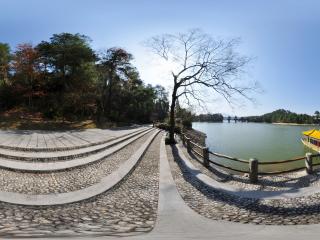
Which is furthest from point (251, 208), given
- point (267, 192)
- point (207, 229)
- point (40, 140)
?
point (40, 140)

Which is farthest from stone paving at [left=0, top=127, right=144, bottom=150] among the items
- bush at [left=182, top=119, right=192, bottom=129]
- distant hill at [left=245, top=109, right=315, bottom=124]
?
distant hill at [left=245, top=109, right=315, bottom=124]

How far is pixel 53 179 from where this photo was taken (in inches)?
402

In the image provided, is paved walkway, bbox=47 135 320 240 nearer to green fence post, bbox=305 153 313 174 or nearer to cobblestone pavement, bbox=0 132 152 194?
cobblestone pavement, bbox=0 132 152 194

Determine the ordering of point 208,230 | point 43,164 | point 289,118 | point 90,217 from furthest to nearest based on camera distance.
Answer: point 289,118 < point 43,164 < point 90,217 < point 208,230

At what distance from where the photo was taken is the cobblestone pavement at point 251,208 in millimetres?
6973

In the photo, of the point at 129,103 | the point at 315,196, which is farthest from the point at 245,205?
the point at 129,103

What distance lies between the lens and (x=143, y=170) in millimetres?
12633

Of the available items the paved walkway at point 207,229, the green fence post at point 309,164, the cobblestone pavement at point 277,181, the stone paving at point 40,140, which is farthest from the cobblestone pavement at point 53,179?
the green fence post at point 309,164

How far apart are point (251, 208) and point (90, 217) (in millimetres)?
3763

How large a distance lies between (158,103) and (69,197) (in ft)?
201

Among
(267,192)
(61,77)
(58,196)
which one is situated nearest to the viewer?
(58,196)

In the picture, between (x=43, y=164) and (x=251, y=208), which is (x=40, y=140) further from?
(x=251, y=208)

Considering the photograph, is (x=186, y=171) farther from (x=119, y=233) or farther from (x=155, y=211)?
(x=119, y=233)

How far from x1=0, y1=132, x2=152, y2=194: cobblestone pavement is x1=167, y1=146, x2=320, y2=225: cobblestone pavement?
3076 mm
